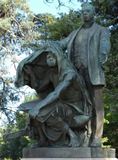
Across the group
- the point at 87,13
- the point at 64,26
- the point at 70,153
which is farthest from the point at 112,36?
the point at 70,153

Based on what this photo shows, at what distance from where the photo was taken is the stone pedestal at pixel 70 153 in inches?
305

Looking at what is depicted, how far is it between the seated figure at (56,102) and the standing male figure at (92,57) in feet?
0.42

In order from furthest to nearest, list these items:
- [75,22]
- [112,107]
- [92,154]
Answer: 1. [75,22]
2. [112,107]
3. [92,154]

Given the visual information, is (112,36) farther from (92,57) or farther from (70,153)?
(70,153)

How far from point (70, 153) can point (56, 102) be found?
2.70ft

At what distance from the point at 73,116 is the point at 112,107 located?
A: 9397mm

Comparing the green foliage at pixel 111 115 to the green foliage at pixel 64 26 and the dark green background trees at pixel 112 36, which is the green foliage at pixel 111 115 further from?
the green foliage at pixel 64 26

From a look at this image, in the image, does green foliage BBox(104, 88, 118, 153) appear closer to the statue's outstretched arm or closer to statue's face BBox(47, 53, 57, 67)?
statue's face BBox(47, 53, 57, 67)

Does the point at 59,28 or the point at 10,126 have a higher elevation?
the point at 59,28

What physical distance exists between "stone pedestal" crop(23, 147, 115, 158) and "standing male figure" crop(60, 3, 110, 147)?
0.17m

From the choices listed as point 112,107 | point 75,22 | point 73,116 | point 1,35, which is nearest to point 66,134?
point 73,116

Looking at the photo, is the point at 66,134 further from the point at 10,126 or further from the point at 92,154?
the point at 10,126

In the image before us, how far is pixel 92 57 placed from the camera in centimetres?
829

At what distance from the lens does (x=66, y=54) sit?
853 centimetres
